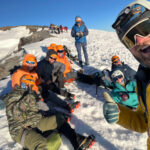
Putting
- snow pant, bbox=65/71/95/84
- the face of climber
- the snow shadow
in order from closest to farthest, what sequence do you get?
the face of climber → the snow shadow → snow pant, bbox=65/71/95/84

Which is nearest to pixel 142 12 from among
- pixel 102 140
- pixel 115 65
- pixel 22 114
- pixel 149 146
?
pixel 149 146

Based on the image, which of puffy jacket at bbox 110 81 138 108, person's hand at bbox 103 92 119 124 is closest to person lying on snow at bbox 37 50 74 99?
puffy jacket at bbox 110 81 138 108

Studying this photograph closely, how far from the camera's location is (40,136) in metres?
2.47

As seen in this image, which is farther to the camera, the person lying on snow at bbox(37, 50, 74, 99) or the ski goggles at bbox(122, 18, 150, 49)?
the person lying on snow at bbox(37, 50, 74, 99)

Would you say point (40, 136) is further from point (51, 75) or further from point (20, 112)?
point (51, 75)

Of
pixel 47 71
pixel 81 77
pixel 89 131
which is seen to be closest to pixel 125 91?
pixel 89 131

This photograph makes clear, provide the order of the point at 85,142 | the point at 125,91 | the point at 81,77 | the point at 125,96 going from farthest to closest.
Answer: the point at 81,77 → the point at 125,91 → the point at 125,96 → the point at 85,142

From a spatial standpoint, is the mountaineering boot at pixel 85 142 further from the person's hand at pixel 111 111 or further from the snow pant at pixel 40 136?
the person's hand at pixel 111 111

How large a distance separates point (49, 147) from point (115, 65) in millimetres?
3712

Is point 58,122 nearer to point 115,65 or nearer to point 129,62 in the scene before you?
point 115,65

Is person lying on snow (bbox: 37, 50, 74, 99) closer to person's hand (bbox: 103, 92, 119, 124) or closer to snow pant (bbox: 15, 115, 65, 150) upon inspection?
snow pant (bbox: 15, 115, 65, 150)

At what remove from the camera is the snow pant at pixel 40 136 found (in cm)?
231

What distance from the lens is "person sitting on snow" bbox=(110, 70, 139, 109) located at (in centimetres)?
315

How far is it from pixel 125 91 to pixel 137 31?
8.49 ft
